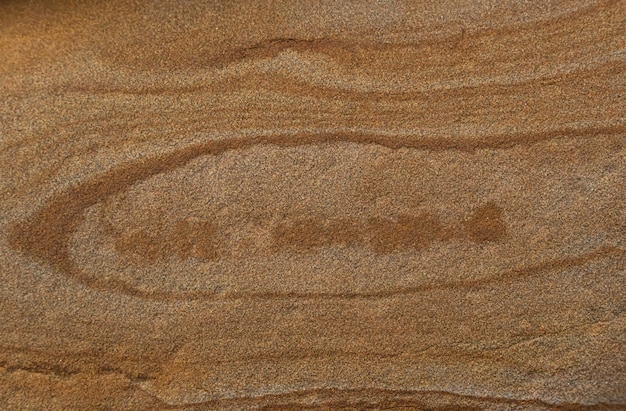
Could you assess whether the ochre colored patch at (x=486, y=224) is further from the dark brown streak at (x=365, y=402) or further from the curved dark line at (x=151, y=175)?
the dark brown streak at (x=365, y=402)

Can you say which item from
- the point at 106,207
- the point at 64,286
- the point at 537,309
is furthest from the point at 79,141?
the point at 537,309

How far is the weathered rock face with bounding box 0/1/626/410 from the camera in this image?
2.90ft

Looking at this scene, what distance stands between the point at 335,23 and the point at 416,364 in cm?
62

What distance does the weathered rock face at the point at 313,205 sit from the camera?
885 mm

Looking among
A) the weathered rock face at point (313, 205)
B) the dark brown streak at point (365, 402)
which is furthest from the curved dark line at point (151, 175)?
the dark brown streak at point (365, 402)

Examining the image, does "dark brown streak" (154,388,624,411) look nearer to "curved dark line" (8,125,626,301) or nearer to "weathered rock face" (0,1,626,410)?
"weathered rock face" (0,1,626,410)

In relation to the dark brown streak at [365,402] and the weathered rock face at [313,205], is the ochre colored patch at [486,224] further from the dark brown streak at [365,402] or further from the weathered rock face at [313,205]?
the dark brown streak at [365,402]

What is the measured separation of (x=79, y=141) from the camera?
3.07 feet

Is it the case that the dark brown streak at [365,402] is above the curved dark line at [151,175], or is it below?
below

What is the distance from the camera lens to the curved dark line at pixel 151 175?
90 cm

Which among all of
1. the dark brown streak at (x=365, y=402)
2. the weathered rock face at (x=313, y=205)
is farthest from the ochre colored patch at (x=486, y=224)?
the dark brown streak at (x=365, y=402)

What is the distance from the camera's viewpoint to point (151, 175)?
0.93m

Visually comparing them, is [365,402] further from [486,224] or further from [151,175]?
[151,175]

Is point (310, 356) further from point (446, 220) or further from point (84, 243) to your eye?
point (84, 243)
